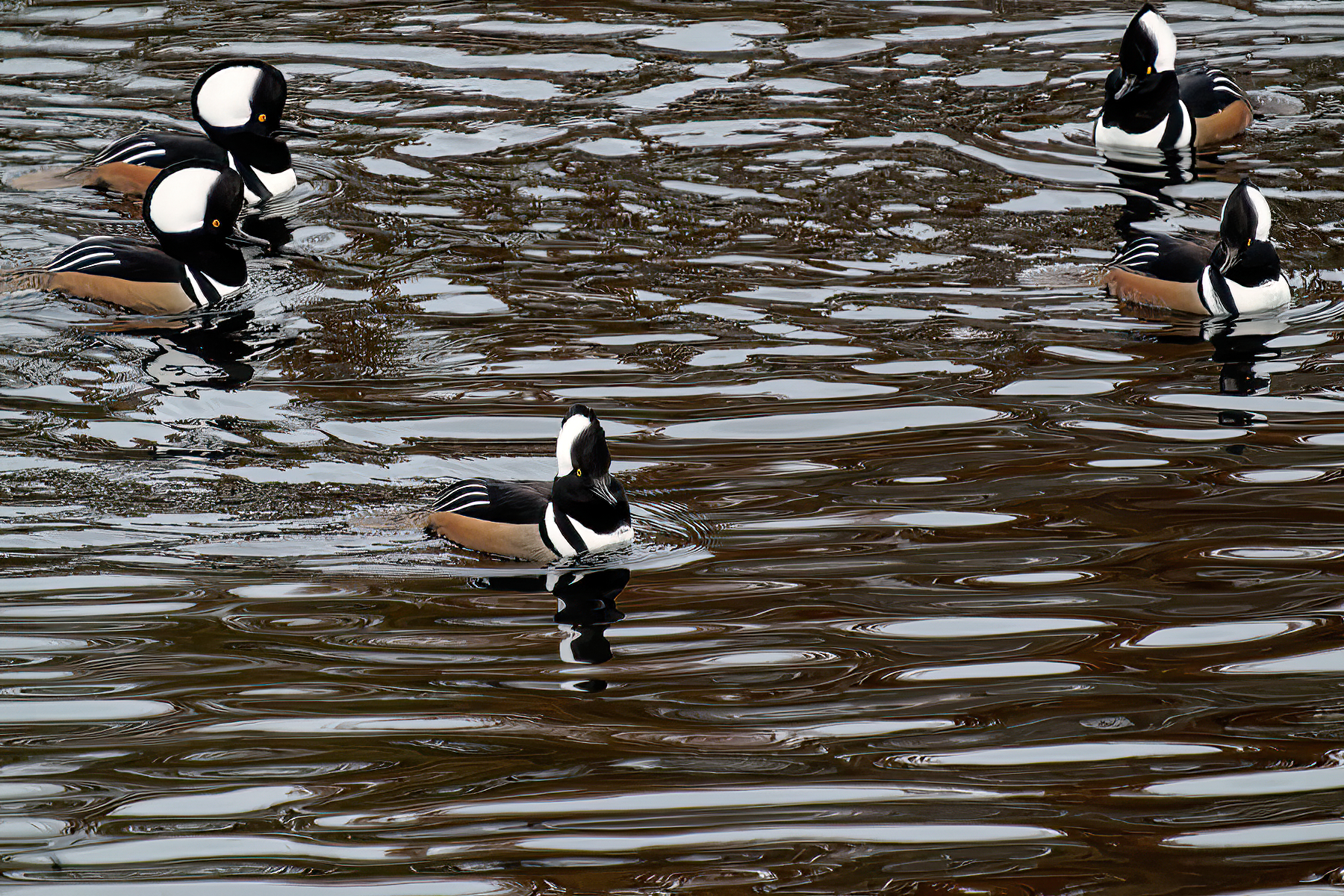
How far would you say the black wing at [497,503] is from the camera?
679 centimetres

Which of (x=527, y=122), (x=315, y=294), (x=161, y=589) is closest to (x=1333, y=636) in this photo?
(x=161, y=589)

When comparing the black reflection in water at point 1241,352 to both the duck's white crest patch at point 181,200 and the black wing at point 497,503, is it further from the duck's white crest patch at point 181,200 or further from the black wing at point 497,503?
the duck's white crest patch at point 181,200

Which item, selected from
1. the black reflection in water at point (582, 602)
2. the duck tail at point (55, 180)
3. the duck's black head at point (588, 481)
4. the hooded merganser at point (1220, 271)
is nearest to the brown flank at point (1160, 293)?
the hooded merganser at point (1220, 271)

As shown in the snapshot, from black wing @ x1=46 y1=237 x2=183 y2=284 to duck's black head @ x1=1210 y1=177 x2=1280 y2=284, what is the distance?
664cm

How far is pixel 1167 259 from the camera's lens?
9.67 m

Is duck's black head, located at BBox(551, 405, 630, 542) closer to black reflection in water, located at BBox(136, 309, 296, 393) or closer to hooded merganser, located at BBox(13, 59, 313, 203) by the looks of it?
black reflection in water, located at BBox(136, 309, 296, 393)

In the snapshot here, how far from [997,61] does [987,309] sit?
18.2 ft

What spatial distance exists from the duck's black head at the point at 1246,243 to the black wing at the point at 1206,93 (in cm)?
306

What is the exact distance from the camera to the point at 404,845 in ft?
14.1

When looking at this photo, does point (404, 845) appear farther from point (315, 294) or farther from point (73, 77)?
point (73, 77)

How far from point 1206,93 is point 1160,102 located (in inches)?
19.8

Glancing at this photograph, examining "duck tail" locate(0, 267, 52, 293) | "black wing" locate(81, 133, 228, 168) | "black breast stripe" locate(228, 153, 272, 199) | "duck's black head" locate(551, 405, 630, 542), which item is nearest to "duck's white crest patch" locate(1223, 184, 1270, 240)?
"duck's black head" locate(551, 405, 630, 542)

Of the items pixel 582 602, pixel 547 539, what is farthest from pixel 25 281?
pixel 582 602

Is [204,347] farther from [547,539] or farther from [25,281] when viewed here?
[547,539]
